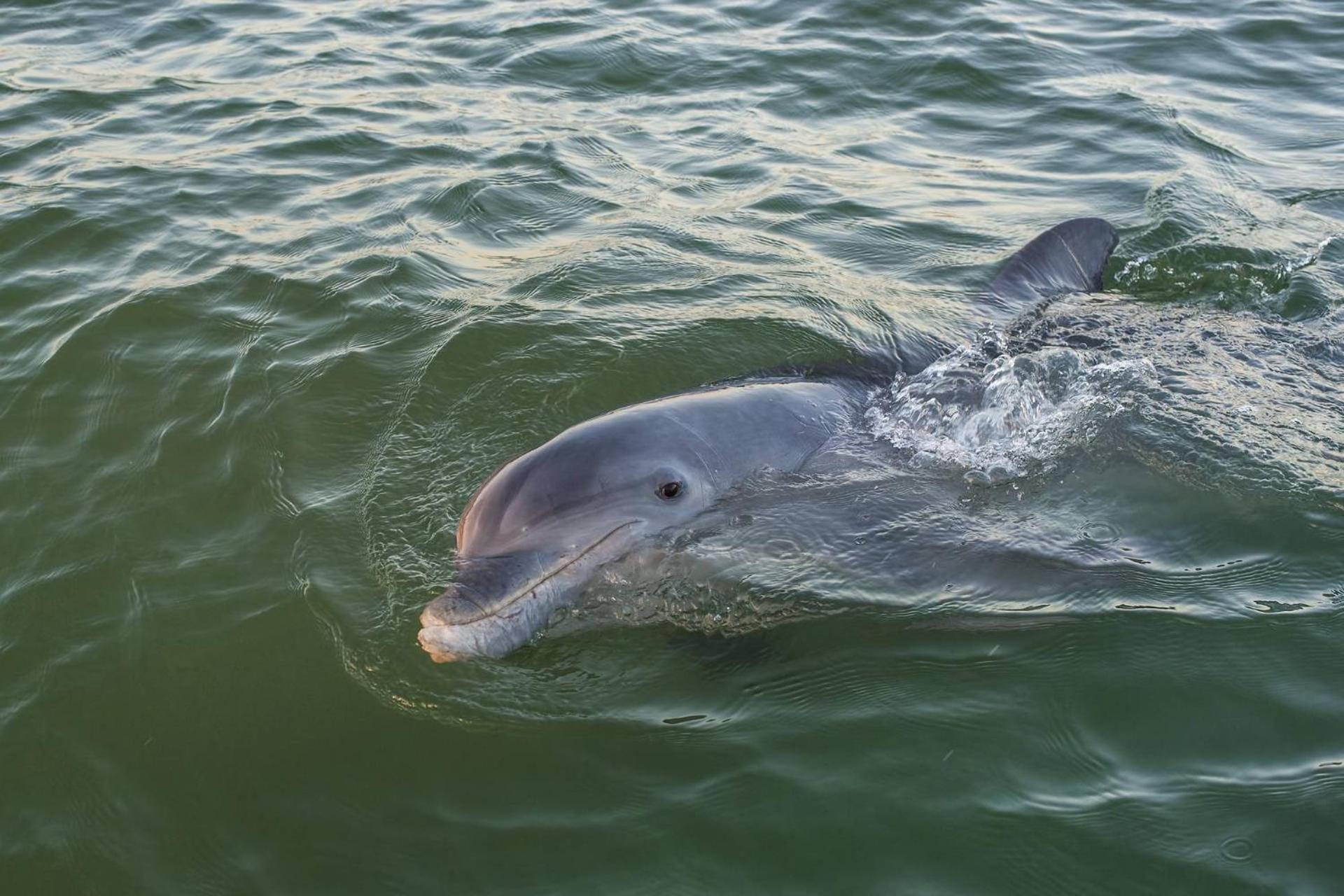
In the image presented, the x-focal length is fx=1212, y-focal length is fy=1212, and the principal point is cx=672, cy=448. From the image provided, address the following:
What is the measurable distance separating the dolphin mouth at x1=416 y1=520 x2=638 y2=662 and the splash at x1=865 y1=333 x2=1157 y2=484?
2.32m

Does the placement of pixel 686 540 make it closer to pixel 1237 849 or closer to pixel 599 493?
pixel 599 493

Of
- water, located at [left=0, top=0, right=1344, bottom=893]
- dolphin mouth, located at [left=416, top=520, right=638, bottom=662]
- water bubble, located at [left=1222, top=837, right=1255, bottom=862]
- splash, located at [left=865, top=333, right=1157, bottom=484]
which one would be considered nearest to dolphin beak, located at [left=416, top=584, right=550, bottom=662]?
dolphin mouth, located at [left=416, top=520, right=638, bottom=662]

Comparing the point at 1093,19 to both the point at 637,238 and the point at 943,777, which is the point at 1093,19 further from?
the point at 943,777

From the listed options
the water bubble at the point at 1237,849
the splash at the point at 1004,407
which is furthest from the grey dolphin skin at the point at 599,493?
the water bubble at the point at 1237,849

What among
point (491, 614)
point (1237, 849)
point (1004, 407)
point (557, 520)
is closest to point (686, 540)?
point (557, 520)

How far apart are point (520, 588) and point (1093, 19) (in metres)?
12.9

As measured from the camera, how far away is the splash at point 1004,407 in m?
6.86

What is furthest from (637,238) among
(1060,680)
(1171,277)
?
(1060,680)

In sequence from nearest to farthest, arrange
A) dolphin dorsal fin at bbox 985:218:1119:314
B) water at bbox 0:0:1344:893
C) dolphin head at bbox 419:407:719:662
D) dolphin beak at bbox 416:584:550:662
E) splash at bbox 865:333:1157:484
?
water at bbox 0:0:1344:893 < dolphin beak at bbox 416:584:550:662 < dolphin head at bbox 419:407:719:662 < splash at bbox 865:333:1157:484 < dolphin dorsal fin at bbox 985:218:1119:314

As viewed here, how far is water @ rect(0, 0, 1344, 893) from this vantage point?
14.8 ft

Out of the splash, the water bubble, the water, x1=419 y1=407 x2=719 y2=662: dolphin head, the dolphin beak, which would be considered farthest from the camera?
the splash

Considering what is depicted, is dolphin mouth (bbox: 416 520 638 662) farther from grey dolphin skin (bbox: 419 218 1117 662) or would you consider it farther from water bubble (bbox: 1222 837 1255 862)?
water bubble (bbox: 1222 837 1255 862)

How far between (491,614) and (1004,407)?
3500mm

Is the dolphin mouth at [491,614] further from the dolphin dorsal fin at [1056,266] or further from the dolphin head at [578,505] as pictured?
the dolphin dorsal fin at [1056,266]
